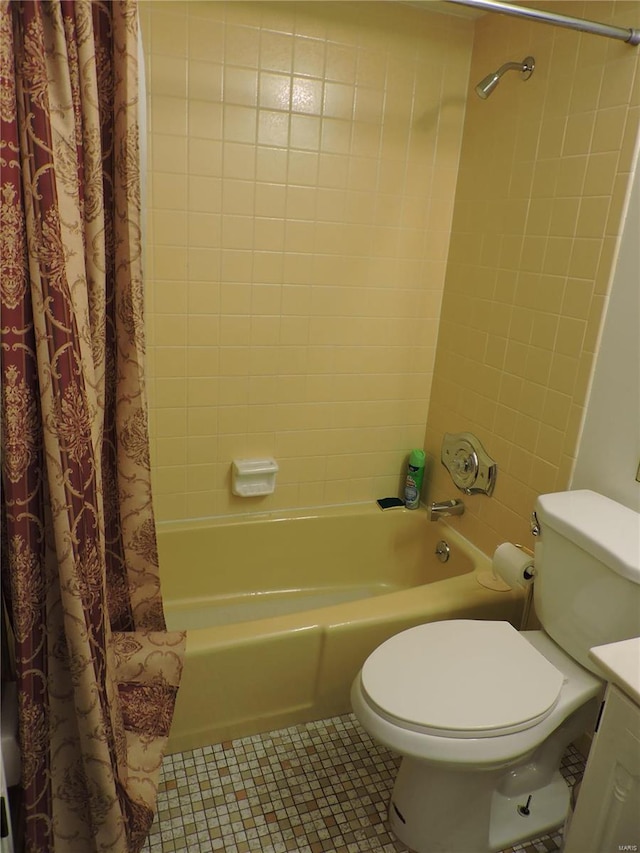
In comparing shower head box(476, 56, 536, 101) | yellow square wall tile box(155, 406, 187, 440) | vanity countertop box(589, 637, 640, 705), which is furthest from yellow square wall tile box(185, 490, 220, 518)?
shower head box(476, 56, 536, 101)

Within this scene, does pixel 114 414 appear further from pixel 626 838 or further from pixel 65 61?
pixel 626 838

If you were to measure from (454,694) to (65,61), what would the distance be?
142 cm

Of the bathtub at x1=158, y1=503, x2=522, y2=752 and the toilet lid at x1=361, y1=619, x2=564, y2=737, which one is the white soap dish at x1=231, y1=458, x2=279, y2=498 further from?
the toilet lid at x1=361, y1=619, x2=564, y2=737

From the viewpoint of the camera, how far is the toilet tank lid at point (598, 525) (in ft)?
4.38

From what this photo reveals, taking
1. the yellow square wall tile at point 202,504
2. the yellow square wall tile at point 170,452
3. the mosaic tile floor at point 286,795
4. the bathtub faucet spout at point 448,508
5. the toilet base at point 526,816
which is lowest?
the mosaic tile floor at point 286,795

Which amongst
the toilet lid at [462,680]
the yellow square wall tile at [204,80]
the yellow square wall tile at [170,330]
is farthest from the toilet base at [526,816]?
the yellow square wall tile at [204,80]

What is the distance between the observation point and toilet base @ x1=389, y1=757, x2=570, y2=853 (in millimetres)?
1455

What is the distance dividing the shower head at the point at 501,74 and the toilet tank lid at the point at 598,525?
111 cm

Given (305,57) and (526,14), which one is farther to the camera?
(305,57)

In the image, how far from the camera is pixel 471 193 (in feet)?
6.98

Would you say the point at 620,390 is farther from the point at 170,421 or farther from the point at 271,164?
the point at 170,421

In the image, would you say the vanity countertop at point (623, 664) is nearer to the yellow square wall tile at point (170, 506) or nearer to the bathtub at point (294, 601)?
the bathtub at point (294, 601)

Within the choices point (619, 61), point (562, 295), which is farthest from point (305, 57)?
point (562, 295)

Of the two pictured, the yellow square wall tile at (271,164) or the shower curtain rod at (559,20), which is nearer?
the shower curtain rod at (559,20)
